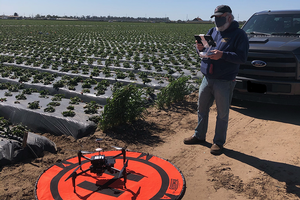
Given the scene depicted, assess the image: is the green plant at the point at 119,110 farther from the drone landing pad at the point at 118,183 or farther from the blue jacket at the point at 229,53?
the blue jacket at the point at 229,53

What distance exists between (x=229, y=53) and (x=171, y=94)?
304 cm

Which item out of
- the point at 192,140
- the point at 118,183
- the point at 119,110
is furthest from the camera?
the point at 119,110

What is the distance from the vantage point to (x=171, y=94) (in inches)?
274

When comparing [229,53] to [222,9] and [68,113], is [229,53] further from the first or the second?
[68,113]

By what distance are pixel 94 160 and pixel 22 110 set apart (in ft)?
10.6

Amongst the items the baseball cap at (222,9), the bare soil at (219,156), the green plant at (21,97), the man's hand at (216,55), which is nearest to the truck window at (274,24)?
the bare soil at (219,156)

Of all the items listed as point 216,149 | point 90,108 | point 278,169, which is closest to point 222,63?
point 216,149

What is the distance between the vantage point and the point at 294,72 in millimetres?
5645

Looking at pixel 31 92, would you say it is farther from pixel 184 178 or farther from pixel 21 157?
pixel 184 178

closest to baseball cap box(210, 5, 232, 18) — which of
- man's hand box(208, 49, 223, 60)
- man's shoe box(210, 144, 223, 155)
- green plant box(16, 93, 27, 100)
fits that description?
man's hand box(208, 49, 223, 60)

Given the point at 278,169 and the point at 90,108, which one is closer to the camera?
the point at 278,169

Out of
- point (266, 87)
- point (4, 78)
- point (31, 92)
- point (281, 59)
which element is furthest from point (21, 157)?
point (4, 78)

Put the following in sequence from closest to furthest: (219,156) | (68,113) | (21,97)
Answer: (219,156)
(68,113)
(21,97)

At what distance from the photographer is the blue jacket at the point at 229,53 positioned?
13.2ft
